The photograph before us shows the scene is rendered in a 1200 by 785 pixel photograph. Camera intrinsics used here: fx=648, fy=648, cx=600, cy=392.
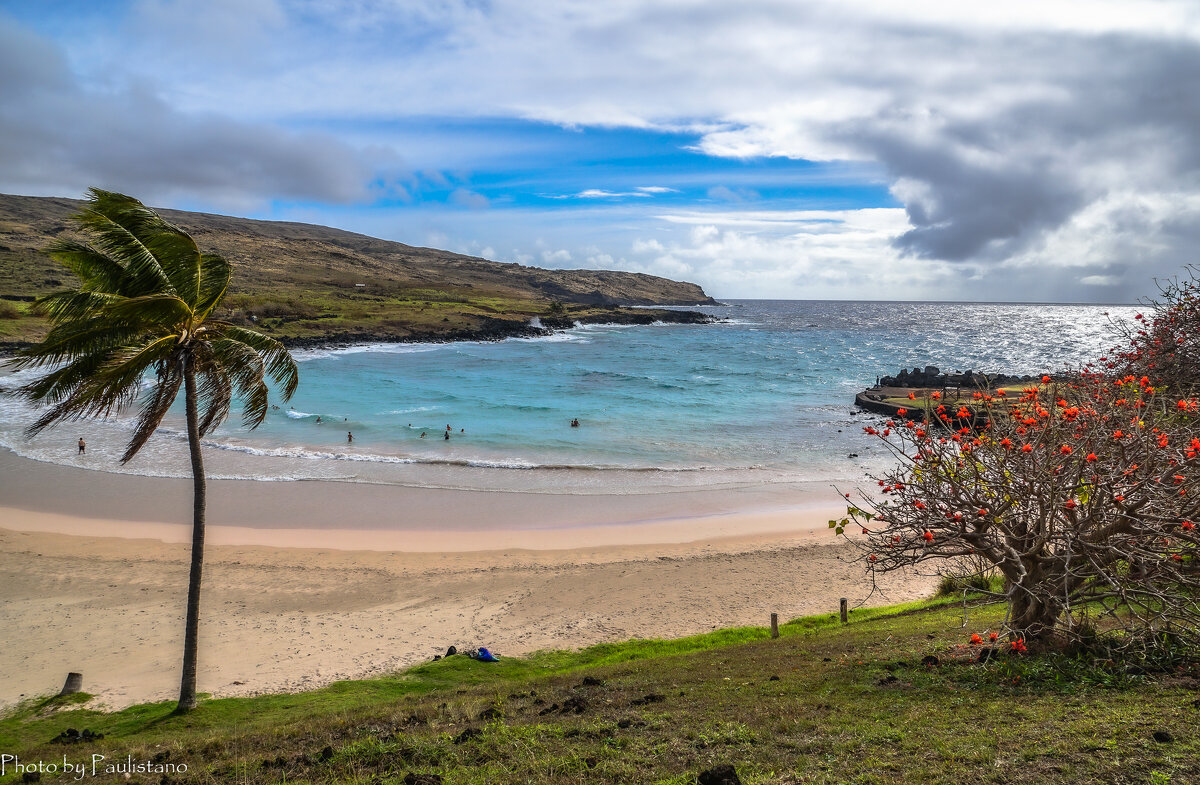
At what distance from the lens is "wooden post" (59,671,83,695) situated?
1239 cm

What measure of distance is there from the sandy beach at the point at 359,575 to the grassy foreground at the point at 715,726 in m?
2.51

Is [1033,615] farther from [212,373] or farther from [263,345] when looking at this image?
[212,373]

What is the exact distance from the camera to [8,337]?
62.9 metres

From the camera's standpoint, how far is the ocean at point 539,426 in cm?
3206

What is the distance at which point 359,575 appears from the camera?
63.9ft

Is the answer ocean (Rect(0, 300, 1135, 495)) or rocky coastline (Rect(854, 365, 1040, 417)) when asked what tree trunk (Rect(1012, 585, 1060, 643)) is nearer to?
ocean (Rect(0, 300, 1135, 495))

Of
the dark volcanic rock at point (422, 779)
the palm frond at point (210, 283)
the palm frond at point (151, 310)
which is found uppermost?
the palm frond at point (210, 283)

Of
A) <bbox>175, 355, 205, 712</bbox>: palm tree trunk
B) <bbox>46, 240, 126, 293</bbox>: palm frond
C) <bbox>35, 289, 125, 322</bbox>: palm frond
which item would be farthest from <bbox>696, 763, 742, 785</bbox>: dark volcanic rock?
<bbox>46, 240, 126, 293</bbox>: palm frond

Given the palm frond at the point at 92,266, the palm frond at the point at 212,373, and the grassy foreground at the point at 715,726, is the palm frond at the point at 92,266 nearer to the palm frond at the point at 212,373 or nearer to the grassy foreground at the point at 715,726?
the palm frond at the point at 212,373

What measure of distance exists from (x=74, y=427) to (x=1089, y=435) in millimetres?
49515

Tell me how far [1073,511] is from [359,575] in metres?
17.8

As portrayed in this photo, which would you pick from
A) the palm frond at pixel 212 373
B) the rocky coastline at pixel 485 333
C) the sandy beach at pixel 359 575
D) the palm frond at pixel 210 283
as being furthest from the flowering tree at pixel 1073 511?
the rocky coastline at pixel 485 333

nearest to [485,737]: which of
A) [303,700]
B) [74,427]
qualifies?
[303,700]

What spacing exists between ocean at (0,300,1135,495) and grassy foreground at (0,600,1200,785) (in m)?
18.4
